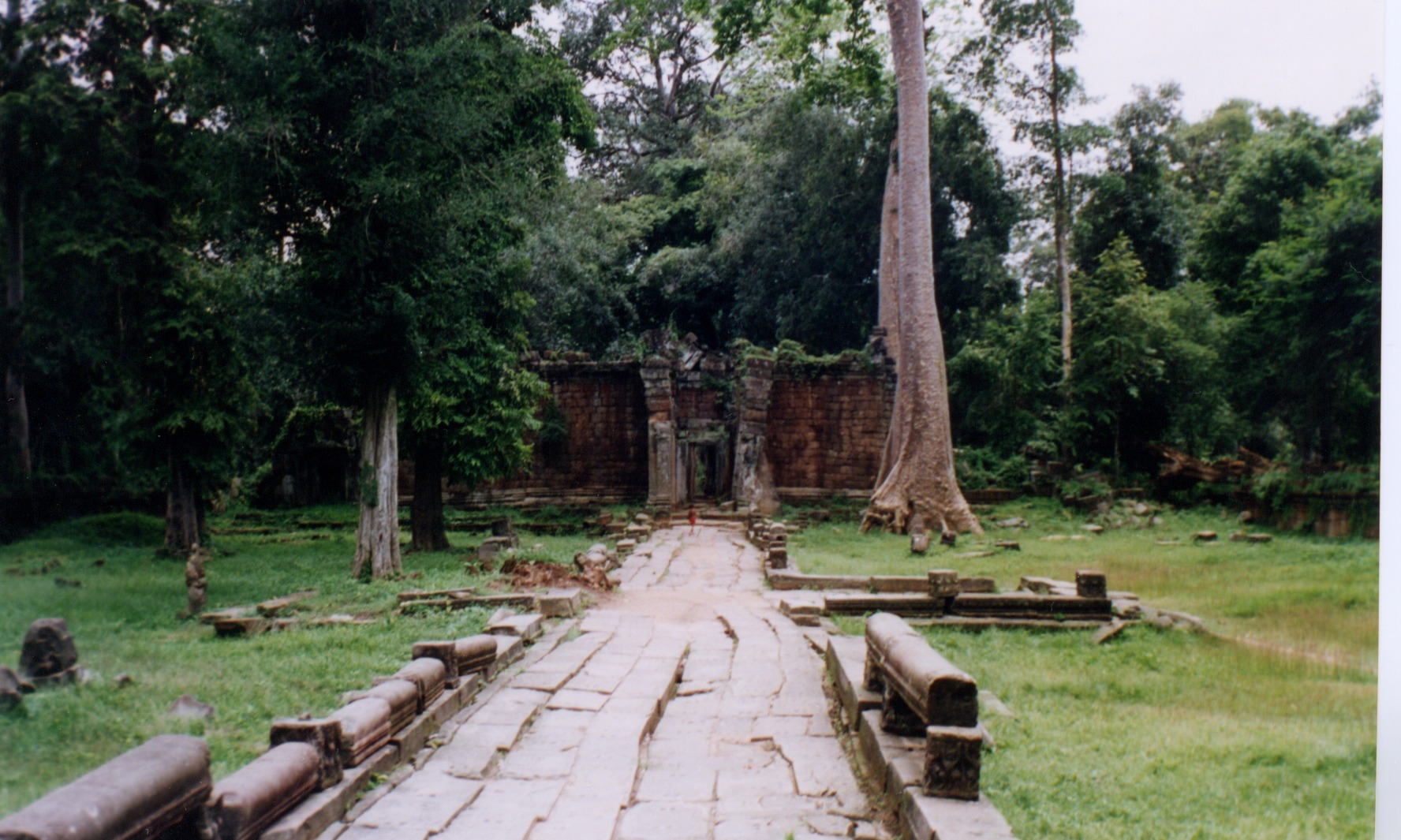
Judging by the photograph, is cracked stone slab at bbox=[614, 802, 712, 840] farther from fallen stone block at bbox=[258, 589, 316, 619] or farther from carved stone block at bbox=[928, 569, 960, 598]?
fallen stone block at bbox=[258, 589, 316, 619]

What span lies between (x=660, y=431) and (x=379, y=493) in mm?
8968

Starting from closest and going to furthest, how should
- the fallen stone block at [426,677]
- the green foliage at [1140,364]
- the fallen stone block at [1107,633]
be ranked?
1. the fallen stone block at [426,677]
2. the green foliage at [1140,364]
3. the fallen stone block at [1107,633]

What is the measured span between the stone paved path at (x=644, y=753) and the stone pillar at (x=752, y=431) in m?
11.2

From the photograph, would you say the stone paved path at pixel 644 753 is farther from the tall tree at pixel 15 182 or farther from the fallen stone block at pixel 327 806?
the tall tree at pixel 15 182

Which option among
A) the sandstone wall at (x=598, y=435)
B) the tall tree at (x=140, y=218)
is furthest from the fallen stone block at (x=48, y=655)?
the sandstone wall at (x=598, y=435)

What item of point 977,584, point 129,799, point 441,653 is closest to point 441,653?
point 441,653

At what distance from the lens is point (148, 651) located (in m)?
5.47

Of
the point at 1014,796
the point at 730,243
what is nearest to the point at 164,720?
the point at 1014,796

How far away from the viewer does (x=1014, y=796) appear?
3.52 m

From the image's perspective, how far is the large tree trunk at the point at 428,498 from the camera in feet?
43.6

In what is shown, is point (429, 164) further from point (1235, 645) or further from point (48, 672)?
point (1235, 645)

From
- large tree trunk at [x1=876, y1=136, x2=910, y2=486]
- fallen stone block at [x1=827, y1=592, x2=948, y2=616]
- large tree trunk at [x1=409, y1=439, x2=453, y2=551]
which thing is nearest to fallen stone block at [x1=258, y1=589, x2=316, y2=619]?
large tree trunk at [x1=409, y1=439, x2=453, y2=551]

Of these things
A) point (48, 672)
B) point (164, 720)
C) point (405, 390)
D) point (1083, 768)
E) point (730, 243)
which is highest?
point (730, 243)

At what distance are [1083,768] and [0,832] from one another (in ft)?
→ 13.1
